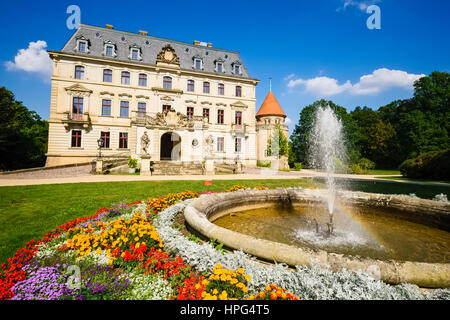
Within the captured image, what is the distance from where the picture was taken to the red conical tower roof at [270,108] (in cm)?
4328

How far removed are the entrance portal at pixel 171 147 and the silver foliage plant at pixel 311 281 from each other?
25512 mm

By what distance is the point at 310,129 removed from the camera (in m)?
42.0

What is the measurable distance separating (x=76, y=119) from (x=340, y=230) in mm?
30787

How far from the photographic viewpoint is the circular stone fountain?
249cm

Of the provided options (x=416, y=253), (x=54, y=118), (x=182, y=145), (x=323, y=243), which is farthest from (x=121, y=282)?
(x=54, y=118)

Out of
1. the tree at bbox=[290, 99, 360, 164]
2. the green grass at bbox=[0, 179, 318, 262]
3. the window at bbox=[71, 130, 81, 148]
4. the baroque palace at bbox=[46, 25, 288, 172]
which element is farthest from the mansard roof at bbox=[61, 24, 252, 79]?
the green grass at bbox=[0, 179, 318, 262]

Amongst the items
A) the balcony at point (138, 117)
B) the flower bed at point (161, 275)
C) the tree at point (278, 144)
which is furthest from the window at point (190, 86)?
the flower bed at point (161, 275)

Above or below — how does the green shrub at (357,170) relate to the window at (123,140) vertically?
below

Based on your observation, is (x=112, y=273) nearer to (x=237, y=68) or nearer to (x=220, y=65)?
(x=220, y=65)

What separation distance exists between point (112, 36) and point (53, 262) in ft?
116

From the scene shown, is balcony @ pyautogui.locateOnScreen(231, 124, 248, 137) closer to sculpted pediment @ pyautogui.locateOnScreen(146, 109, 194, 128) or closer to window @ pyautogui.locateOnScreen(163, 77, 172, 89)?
sculpted pediment @ pyautogui.locateOnScreen(146, 109, 194, 128)

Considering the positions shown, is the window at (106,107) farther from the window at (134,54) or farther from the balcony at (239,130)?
the balcony at (239,130)

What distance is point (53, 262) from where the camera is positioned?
3.47 m
